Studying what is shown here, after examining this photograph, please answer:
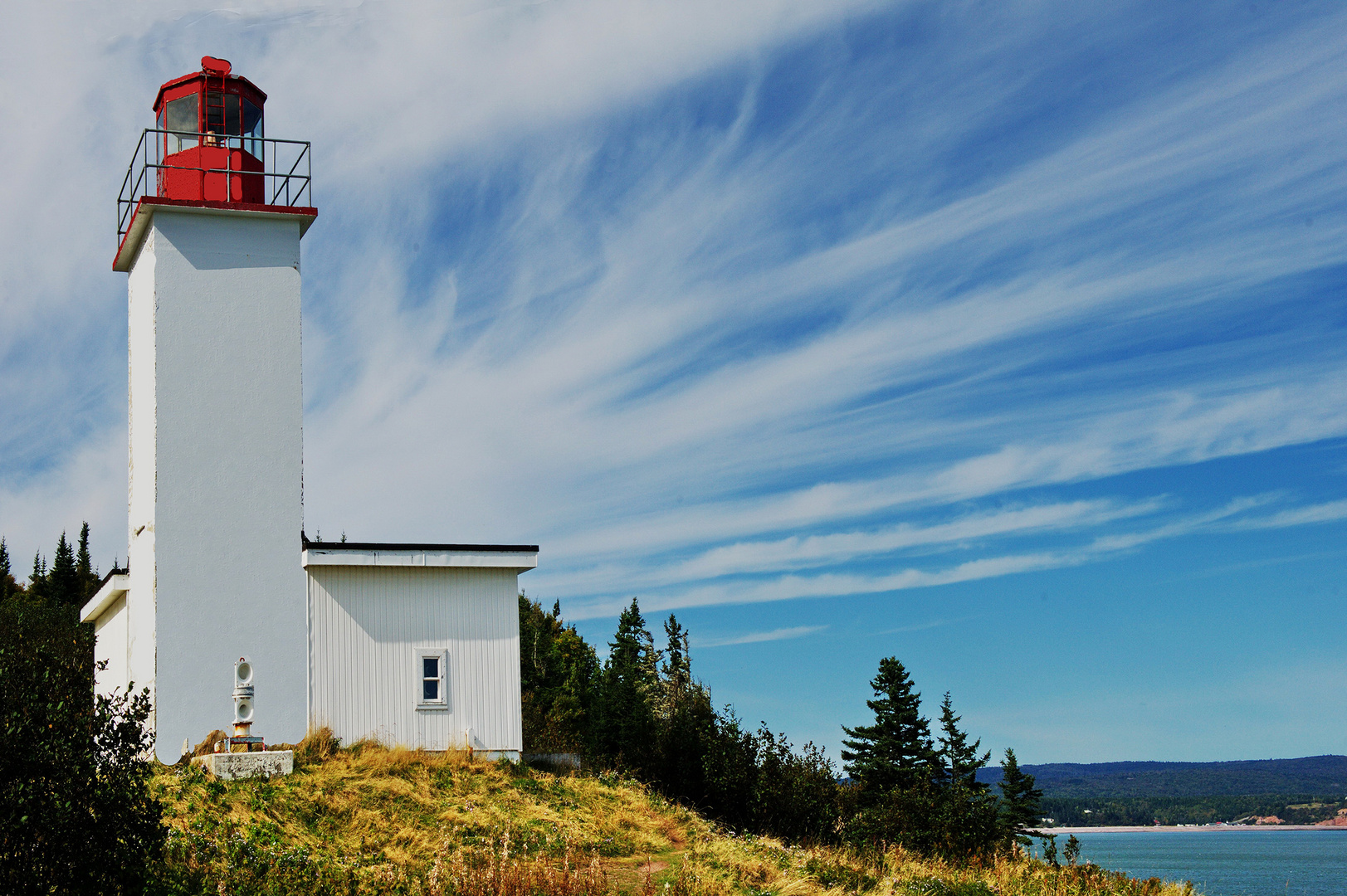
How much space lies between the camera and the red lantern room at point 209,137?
68.4ft

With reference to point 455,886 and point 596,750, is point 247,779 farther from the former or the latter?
point 596,750

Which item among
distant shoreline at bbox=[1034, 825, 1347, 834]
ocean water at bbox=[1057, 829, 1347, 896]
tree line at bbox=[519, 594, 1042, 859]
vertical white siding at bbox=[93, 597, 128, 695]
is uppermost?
vertical white siding at bbox=[93, 597, 128, 695]

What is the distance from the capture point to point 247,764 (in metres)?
17.2

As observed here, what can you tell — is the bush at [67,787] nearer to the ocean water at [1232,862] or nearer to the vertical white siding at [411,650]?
the vertical white siding at [411,650]

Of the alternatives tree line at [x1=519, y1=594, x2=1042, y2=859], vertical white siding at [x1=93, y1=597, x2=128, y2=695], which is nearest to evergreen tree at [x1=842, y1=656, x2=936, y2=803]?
tree line at [x1=519, y1=594, x2=1042, y2=859]

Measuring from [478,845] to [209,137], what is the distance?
1391 cm

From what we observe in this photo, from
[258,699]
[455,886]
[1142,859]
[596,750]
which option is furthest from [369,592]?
[1142,859]

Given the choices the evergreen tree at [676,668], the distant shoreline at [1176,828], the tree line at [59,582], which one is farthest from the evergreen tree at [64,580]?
the distant shoreline at [1176,828]

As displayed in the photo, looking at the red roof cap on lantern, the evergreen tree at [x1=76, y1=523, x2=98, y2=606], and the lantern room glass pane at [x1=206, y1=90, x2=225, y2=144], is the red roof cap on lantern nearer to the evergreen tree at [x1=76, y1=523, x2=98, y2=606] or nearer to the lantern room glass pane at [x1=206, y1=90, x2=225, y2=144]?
the lantern room glass pane at [x1=206, y1=90, x2=225, y2=144]

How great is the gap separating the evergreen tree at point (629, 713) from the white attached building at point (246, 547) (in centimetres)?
691

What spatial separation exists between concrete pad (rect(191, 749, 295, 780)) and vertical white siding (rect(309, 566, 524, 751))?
213 cm

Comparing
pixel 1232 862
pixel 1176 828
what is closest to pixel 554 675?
pixel 1232 862

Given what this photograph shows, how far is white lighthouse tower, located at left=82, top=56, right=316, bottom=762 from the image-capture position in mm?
19219

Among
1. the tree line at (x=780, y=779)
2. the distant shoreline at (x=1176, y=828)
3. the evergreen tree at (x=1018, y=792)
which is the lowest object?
the distant shoreline at (x=1176, y=828)
